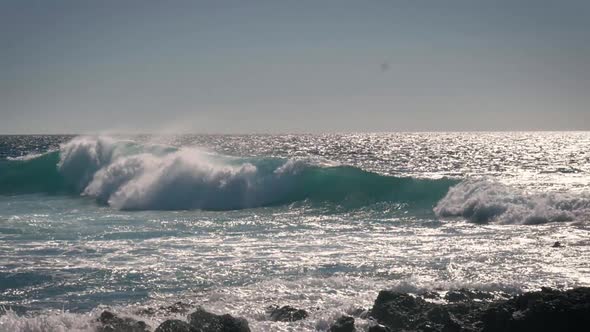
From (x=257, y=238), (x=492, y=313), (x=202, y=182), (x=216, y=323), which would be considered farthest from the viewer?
(x=202, y=182)

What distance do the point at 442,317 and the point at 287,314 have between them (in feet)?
7.58

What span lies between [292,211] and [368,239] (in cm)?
739

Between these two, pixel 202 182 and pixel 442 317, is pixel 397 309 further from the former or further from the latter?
pixel 202 182

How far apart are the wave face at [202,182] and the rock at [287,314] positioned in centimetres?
1534

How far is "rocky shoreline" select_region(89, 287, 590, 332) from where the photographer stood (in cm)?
812

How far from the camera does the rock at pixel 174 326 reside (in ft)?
28.0

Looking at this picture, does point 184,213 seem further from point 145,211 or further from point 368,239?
point 368,239

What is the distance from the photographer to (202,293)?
442 inches

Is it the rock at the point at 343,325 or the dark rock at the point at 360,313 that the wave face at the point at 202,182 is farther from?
the rock at the point at 343,325

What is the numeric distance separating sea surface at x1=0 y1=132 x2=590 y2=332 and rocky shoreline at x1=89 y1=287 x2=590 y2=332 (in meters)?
0.32

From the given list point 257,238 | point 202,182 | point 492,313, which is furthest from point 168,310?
point 202,182

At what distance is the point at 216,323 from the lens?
8.56 metres

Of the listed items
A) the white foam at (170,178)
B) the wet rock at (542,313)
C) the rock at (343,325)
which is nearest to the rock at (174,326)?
the rock at (343,325)

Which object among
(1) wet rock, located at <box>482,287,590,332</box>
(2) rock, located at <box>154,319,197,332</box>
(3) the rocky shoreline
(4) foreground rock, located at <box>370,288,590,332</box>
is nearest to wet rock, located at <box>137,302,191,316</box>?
(3) the rocky shoreline
